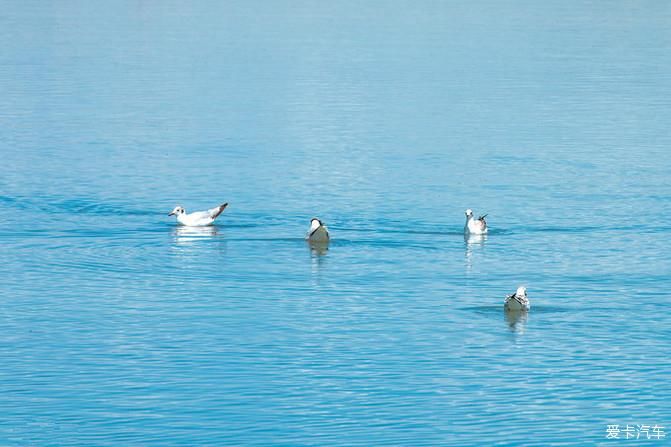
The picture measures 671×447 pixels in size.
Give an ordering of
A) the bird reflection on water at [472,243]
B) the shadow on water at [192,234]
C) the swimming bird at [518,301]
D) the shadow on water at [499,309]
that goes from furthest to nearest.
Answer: the shadow on water at [192,234] → the bird reflection on water at [472,243] → the shadow on water at [499,309] → the swimming bird at [518,301]

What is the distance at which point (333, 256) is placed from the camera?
141ft

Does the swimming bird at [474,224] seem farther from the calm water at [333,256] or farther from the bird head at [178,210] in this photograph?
the bird head at [178,210]

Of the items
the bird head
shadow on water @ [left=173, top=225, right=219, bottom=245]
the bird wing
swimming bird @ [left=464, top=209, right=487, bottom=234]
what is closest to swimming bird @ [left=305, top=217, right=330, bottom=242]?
shadow on water @ [left=173, top=225, right=219, bottom=245]

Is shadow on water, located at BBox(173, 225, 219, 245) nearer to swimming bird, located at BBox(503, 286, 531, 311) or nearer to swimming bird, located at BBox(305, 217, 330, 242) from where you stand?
swimming bird, located at BBox(305, 217, 330, 242)

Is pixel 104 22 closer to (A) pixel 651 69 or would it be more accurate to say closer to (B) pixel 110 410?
(A) pixel 651 69

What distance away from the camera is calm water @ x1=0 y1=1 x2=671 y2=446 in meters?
29.6

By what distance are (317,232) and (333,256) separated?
1166 mm

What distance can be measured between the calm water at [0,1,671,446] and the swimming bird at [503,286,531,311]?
1.09 feet

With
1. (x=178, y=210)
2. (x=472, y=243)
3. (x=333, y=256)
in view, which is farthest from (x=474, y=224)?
(x=178, y=210)

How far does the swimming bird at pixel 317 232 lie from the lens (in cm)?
4350

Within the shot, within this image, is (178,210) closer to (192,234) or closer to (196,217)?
(196,217)

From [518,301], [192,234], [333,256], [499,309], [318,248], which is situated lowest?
[518,301]

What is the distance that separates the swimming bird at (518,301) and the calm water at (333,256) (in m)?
0.33

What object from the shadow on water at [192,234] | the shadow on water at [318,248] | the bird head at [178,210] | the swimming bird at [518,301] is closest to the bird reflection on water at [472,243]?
the shadow on water at [318,248]
